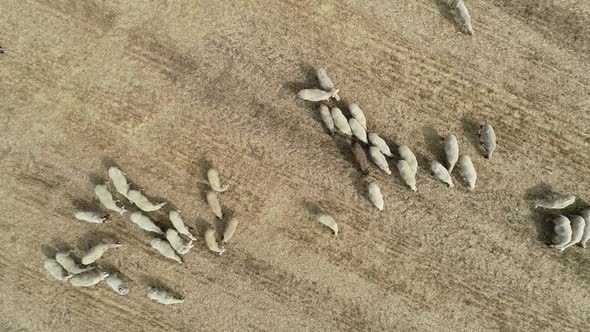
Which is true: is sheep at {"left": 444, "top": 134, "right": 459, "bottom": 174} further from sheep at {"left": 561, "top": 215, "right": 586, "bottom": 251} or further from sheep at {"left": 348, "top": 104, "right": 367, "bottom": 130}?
sheep at {"left": 561, "top": 215, "right": 586, "bottom": 251}

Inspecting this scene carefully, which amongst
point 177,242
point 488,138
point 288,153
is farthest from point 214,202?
point 488,138

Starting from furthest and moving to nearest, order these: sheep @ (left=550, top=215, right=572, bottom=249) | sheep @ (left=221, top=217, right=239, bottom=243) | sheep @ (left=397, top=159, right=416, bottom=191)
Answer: sheep @ (left=221, top=217, right=239, bottom=243)
sheep @ (left=397, top=159, right=416, bottom=191)
sheep @ (left=550, top=215, right=572, bottom=249)

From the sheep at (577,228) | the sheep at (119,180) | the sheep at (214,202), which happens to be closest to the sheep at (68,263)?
the sheep at (119,180)

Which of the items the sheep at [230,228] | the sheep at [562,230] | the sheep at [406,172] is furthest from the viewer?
the sheep at [230,228]

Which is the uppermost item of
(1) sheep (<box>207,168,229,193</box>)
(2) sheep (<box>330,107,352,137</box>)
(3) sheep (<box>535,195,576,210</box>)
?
(3) sheep (<box>535,195,576,210</box>)

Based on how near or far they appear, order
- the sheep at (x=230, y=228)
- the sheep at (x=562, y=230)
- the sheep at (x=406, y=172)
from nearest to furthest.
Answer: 1. the sheep at (x=562, y=230)
2. the sheep at (x=406, y=172)
3. the sheep at (x=230, y=228)

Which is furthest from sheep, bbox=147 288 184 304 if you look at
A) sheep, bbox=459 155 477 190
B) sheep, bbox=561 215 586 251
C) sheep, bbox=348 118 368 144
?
sheep, bbox=561 215 586 251

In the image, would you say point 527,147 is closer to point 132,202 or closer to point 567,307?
point 567,307

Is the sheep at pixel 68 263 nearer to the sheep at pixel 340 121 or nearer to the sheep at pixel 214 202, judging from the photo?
the sheep at pixel 214 202

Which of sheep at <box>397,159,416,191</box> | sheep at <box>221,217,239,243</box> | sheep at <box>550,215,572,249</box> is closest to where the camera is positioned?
sheep at <box>550,215,572,249</box>
